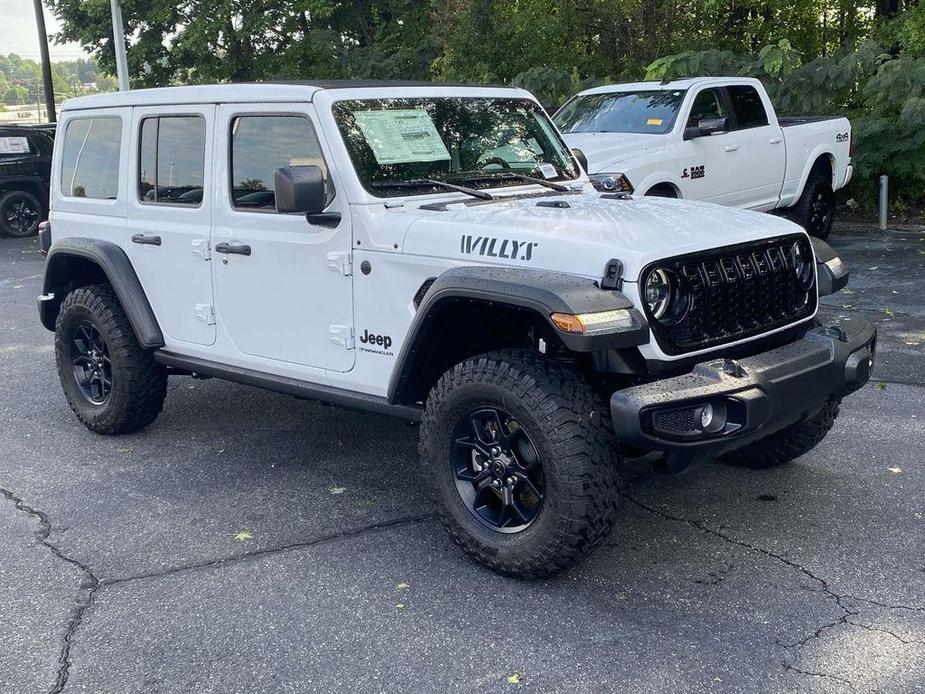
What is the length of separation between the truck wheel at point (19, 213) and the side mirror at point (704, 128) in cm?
1146

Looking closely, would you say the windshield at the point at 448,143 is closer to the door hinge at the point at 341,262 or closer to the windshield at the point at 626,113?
the door hinge at the point at 341,262

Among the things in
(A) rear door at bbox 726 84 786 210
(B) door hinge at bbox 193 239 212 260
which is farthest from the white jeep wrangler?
(A) rear door at bbox 726 84 786 210

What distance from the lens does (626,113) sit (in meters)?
10.5

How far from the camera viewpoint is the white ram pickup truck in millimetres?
9883

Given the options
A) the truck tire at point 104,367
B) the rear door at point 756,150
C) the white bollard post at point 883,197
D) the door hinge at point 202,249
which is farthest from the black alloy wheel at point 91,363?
the white bollard post at point 883,197

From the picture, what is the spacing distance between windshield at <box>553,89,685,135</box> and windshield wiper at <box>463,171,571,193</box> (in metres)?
5.31

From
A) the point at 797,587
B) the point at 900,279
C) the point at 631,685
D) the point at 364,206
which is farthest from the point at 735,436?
the point at 900,279

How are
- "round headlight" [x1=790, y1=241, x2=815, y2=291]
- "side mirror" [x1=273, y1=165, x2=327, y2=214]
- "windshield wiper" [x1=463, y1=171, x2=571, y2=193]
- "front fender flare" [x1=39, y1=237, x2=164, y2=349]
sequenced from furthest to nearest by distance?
"front fender flare" [x1=39, y1=237, x2=164, y2=349]
"windshield wiper" [x1=463, y1=171, x2=571, y2=193]
"round headlight" [x1=790, y1=241, x2=815, y2=291]
"side mirror" [x1=273, y1=165, x2=327, y2=214]

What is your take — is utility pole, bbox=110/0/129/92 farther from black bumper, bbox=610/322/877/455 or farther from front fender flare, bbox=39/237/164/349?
black bumper, bbox=610/322/877/455

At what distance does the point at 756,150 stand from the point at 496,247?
303 inches

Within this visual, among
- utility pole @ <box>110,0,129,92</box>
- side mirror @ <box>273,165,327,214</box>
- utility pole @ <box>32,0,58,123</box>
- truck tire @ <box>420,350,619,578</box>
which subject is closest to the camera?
truck tire @ <box>420,350,619,578</box>

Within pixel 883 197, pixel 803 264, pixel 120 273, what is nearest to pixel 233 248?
pixel 120 273

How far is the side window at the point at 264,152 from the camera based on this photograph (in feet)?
15.5

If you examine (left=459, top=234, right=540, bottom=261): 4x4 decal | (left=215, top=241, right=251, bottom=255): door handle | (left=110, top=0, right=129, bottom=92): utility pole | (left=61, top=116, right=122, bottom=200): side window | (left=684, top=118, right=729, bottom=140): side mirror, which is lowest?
(left=215, top=241, right=251, bottom=255): door handle
